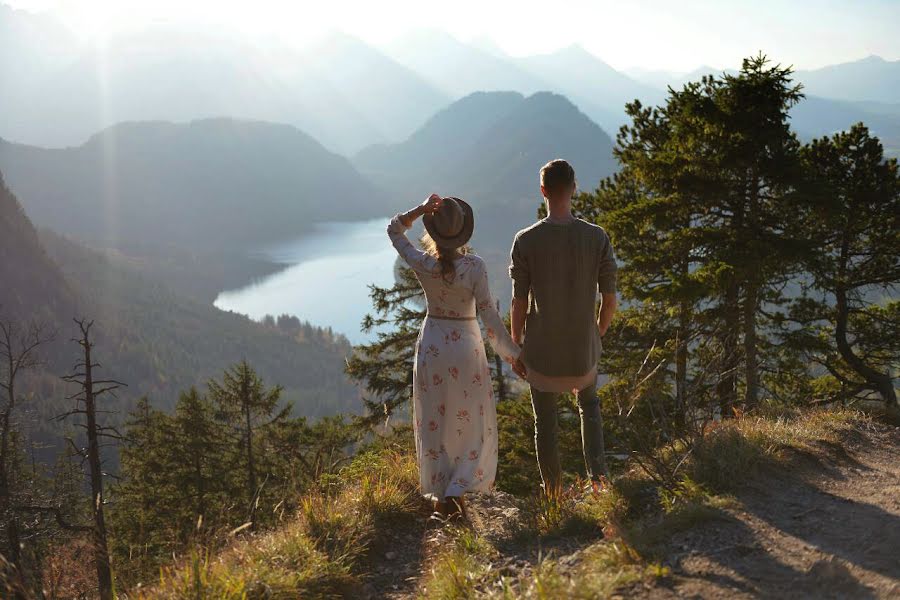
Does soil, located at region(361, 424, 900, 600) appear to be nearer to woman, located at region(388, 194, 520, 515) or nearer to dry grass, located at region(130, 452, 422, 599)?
dry grass, located at region(130, 452, 422, 599)

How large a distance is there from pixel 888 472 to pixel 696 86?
10310 mm

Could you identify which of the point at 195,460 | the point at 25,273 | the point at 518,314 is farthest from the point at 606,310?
the point at 25,273

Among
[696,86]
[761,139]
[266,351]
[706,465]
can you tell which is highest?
[696,86]

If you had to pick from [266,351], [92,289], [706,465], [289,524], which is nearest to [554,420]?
[706,465]

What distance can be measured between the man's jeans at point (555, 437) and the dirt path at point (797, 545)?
3.45 feet

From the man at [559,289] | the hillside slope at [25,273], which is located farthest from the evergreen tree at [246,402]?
the hillside slope at [25,273]

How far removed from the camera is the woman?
4262mm

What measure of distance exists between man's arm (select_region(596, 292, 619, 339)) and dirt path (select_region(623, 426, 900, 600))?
1365 mm

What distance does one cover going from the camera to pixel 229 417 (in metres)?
25.7

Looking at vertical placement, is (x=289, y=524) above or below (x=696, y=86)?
below

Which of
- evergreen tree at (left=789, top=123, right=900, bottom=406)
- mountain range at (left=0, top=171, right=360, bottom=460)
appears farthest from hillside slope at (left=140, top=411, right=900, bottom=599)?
mountain range at (left=0, top=171, right=360, bottom=460)

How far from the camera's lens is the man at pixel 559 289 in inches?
157

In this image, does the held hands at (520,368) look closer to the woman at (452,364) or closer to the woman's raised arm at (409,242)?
the woman at (452,364)

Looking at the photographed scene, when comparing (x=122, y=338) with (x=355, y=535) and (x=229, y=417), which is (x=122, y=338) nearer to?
(x=229, y=417)
